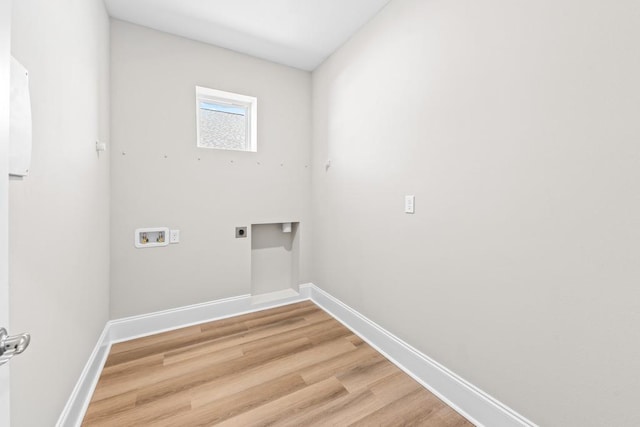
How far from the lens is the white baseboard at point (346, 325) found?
1298 millimetres

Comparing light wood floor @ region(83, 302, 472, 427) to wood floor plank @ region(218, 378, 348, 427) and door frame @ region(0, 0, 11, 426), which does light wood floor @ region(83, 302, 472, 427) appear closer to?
wood floor plank @ region(218, 378, 348, 427)

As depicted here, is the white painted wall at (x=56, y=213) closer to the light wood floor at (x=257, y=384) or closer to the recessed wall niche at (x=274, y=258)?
the light wood floor at (x=257, y=384)

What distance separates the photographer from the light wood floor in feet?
4.54

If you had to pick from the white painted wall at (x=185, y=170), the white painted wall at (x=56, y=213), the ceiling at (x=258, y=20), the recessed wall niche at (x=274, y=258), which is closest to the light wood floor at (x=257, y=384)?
the white painted wall at (x=56, y=213)

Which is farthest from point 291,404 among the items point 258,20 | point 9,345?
point 258,20

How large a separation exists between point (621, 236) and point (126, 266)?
297 cm

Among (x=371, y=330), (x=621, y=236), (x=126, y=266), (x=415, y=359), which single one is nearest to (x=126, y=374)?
(x=126, y=266)

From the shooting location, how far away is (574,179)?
1024 millimetres

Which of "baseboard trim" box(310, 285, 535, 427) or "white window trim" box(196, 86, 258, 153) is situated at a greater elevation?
"white window trim" box(196, 86, 258, 153)

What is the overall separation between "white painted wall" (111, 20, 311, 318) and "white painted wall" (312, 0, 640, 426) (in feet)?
3.65

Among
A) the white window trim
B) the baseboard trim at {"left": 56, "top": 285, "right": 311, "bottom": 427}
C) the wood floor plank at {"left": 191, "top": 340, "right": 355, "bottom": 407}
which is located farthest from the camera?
the white window trim

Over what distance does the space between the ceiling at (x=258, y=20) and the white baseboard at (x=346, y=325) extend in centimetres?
243

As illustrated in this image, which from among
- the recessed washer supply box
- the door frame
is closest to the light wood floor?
the recessed washer supply box

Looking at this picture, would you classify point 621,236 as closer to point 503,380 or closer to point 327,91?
point 503,380
